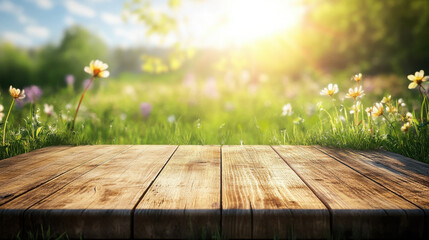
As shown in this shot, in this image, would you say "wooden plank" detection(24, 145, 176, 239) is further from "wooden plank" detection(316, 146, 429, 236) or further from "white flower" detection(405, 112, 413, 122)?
"white flower" detection(405, 112, 413, 122)

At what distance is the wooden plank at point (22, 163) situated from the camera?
5.20 feet

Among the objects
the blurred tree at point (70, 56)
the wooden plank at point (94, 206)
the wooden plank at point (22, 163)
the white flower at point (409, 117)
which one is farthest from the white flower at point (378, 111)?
the blurred tree at point (70, 56)

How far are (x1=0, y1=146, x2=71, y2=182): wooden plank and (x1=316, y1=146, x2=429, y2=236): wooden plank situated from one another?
1626 mm

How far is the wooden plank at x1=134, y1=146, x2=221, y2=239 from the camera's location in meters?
1.09

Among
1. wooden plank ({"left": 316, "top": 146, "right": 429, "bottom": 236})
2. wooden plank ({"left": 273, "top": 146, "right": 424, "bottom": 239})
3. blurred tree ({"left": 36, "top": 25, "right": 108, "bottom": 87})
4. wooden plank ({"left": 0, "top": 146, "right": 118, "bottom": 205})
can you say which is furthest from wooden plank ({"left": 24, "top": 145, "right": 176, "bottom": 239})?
blurred tree ({"left": 36, "top": 25, "right": 108, "bottom": 87})

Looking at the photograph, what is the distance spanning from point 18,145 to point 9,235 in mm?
1362

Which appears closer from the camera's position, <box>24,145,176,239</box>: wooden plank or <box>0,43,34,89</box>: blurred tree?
<box>24,145,176,239</box>: wooden plank

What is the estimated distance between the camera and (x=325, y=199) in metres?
1.21

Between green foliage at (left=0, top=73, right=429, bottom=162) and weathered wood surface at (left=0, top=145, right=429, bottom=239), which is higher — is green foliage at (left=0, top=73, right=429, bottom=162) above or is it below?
above

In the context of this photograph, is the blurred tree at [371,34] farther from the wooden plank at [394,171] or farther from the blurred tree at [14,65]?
Answer: the blurred tree at [14,65]

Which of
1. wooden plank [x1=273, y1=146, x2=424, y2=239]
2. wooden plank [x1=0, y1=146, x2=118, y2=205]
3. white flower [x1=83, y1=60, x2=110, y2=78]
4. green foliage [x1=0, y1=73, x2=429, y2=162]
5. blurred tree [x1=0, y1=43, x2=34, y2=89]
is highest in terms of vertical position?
blurred tree [x1=0, y1=43, x2=34, y2=89]

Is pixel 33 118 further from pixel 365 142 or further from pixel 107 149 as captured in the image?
pixel 365 142

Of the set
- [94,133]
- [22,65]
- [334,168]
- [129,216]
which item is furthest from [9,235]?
[22,65]

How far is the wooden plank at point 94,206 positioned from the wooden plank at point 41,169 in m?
0.16
